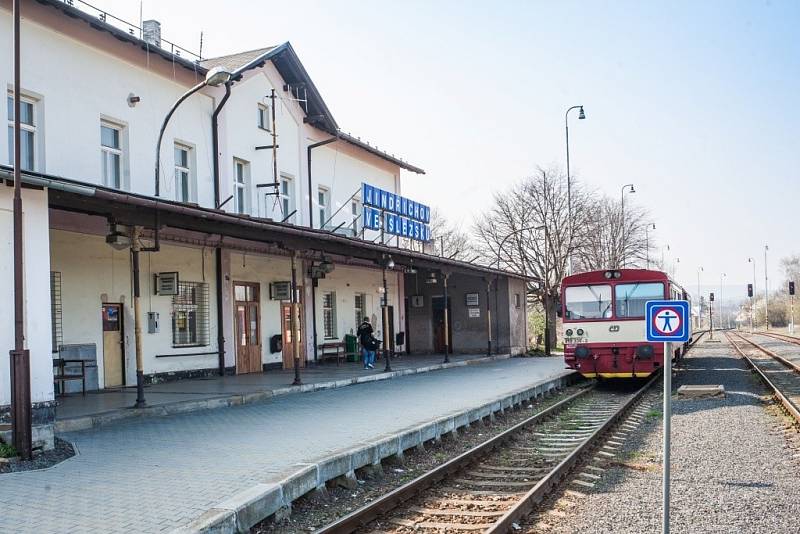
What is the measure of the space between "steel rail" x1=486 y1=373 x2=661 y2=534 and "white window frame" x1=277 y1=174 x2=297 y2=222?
12.5 meters

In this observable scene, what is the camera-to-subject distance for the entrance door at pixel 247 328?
20.1 meters

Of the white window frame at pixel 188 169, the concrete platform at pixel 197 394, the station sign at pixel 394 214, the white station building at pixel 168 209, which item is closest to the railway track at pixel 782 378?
the concrete platform at pixel 197 394

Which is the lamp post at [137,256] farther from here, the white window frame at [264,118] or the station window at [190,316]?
the white window frame at [264,118]

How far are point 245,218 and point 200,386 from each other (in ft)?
14.3

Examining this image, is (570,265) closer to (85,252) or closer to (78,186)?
(85,252)

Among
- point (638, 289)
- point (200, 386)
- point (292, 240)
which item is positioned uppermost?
point (292, 240)

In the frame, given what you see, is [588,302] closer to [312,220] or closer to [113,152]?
[312,220]

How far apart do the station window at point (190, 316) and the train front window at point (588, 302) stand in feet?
28.6

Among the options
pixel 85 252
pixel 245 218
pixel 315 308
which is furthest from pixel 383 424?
pixel 315 308

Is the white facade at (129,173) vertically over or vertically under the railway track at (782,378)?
over

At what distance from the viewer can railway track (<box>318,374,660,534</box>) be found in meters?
6.75

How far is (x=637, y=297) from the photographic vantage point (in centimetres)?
1750

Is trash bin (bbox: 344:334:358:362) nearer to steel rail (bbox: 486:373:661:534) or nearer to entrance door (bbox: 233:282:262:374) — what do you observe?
entrance door (bbox: 233:282:262:374)

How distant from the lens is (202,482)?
7324mm
